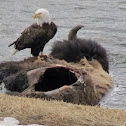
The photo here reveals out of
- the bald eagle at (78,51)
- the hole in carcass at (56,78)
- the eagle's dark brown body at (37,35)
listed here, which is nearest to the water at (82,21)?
the bald eagle at (78,51)

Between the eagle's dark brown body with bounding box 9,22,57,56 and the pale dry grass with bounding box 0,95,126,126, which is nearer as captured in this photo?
the pale dry grass with bounding box 0,95,126,126

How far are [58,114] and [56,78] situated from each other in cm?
372

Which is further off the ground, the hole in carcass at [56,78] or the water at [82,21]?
the hole in carcass at [56,78]

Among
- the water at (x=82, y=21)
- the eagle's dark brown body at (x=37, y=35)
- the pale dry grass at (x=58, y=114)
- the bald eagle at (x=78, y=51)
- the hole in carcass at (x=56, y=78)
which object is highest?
the pale dry grass at (x=58, y=114)

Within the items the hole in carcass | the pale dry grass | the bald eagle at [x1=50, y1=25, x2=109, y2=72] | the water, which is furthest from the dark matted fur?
the pale dry grass

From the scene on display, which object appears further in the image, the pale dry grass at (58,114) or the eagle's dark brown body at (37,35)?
the eagle's dark brown body at (37,35)

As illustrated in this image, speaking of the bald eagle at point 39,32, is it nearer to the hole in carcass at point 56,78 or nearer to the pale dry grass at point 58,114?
the hole in carcass at point 56,78

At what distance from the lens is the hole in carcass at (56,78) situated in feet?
39.5

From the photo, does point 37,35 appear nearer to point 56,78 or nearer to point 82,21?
point 56,78

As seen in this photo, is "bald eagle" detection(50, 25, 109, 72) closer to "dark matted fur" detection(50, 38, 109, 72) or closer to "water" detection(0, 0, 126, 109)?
"dark matted fur" detection(50, 38, 109, 72)

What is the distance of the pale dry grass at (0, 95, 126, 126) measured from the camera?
820cm

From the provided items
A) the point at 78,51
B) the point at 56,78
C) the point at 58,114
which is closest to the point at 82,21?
the point at 78,51

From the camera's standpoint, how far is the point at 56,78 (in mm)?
12133

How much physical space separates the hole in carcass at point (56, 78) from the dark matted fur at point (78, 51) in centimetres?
175
